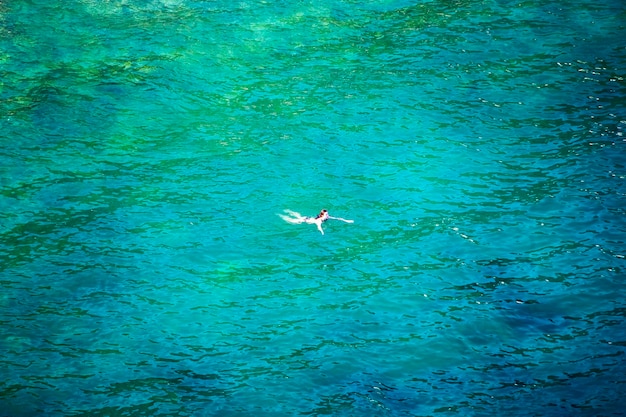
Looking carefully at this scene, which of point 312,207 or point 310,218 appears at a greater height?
point 312,207

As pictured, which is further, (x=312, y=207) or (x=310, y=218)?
(x=312, y=207)

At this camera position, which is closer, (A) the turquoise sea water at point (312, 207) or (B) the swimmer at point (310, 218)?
(A) the turquoise sea water at point (312, 207)

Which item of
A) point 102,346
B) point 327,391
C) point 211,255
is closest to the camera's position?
point 327,391

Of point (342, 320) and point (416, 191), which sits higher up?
point (416, 191)

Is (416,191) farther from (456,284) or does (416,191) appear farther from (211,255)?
(211,255)

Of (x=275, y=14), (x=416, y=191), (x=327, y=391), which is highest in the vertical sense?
(x=275, y=14)

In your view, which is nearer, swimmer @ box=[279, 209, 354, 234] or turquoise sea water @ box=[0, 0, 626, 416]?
turquoise sea water @ box=[0, 0, 626, 416]

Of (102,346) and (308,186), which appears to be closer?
(102,346)

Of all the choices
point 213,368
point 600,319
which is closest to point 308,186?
point 213,368
